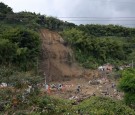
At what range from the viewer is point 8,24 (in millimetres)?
48531

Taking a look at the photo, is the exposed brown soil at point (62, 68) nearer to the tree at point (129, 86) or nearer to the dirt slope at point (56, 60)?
the dirt slope at point (56, 60)

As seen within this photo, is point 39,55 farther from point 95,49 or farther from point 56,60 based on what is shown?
point 95,49

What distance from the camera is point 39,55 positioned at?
4341 centimetres

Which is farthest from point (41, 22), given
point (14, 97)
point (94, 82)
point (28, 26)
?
point (14, 97)

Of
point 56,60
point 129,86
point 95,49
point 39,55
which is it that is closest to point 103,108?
point 129,86

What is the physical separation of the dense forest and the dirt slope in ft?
3.53

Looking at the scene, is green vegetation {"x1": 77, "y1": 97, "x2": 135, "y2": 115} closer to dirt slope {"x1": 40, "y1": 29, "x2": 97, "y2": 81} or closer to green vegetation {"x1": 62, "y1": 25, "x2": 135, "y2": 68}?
dirt slope {"x1": 40, "y1": 29, "x2": 97, "y2": 81}

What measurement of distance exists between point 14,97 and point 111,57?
30970 millimetres

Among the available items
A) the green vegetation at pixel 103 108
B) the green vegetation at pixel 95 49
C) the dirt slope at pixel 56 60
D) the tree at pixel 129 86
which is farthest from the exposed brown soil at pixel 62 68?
the green vegetation at pixel 103 108

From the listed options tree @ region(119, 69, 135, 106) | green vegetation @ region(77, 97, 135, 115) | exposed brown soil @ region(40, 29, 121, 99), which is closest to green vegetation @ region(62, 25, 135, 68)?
exposed brown soil @ region(40, 29, 121, 99)

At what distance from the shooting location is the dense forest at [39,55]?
22.5 meters

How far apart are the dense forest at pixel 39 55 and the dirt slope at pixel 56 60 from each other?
1.08 metres

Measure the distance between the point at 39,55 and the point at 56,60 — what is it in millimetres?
2739

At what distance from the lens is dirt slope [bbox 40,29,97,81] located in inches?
1690
